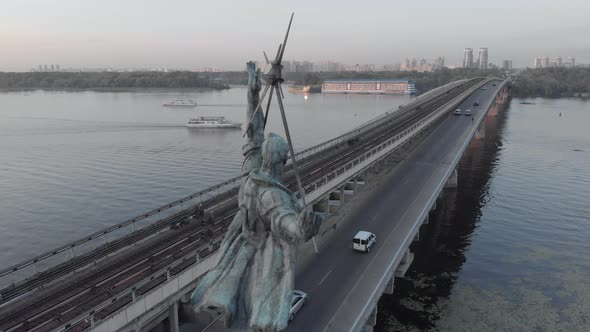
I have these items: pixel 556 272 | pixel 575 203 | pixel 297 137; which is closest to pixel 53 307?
pixel 556 272

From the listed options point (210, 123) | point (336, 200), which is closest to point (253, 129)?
point (336, 200)

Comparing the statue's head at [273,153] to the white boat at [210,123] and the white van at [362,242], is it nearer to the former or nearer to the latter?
the white van at [362,242]

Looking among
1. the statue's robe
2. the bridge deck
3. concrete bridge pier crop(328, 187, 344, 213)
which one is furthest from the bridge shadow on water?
the statue's robe

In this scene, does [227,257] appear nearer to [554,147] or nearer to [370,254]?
Result: [370,254]

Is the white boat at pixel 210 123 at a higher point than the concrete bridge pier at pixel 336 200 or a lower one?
higher

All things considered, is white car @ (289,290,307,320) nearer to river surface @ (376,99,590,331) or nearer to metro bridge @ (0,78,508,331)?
metro bridge @ (0,78,508,331)

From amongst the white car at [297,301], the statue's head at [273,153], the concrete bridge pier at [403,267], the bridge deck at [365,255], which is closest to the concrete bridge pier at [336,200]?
the bridge deck at [365,255]

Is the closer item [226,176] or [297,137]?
[226,176]
